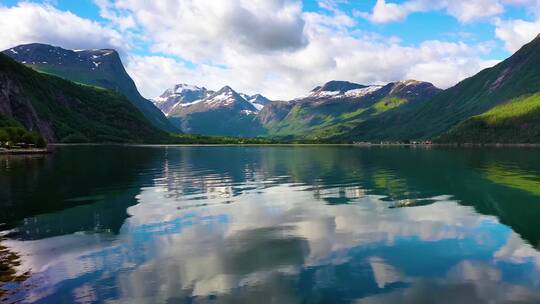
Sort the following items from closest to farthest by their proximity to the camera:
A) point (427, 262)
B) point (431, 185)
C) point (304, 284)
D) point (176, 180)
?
point (304, 284), point (427, 262), point (431, 185), point (176, 180)

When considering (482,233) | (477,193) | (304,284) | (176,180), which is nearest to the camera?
(304,284)

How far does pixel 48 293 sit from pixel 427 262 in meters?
24.5

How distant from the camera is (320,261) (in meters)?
30.7

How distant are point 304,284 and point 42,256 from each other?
765 inches

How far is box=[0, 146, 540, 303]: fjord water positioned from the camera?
24.9m

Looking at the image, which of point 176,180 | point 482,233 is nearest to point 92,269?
point 482,233

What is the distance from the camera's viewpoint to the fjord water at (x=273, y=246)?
24891 millimetres

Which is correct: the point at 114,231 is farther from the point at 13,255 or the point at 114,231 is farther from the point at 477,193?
the point at 477,193

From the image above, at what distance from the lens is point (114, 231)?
131 ft

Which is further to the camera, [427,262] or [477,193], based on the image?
[477,193]

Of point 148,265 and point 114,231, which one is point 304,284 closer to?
point 148,265

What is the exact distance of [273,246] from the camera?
34.8 meters

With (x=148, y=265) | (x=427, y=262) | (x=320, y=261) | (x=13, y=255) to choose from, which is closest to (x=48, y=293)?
(x=148, y=265)

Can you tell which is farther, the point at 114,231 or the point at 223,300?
the point at 114,231
